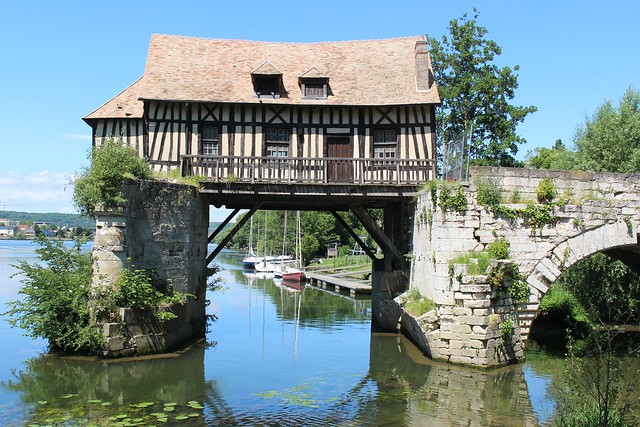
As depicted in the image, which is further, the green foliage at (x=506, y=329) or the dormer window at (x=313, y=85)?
Result: the dormer window at (x=313, y=85)

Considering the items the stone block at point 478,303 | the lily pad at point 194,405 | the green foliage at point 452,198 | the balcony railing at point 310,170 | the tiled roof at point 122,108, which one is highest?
the tiled roof at point 122,108

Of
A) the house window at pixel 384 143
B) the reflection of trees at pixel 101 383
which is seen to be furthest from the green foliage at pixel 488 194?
the reflection of trees at pixel 101 383

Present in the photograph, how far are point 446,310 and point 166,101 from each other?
889 cm

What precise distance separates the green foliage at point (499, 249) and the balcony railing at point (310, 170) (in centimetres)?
312

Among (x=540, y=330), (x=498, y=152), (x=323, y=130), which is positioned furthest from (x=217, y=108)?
(x=498, y=152)

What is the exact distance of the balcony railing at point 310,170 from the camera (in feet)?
46.8

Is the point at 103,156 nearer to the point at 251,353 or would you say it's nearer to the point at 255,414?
the point at 251,353

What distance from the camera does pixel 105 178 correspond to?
12125 millimetres

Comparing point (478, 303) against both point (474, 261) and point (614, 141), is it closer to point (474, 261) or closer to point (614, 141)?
point (474, 261)

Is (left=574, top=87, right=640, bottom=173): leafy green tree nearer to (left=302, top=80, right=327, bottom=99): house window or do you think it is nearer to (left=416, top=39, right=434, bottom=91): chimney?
(left=416, top=39, right=434, bottom=91): chimney

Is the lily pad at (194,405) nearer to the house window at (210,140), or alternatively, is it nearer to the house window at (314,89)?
the house window at (210,140)

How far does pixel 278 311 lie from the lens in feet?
71.6

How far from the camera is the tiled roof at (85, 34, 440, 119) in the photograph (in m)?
15.4

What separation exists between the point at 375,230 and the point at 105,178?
6.79 m
